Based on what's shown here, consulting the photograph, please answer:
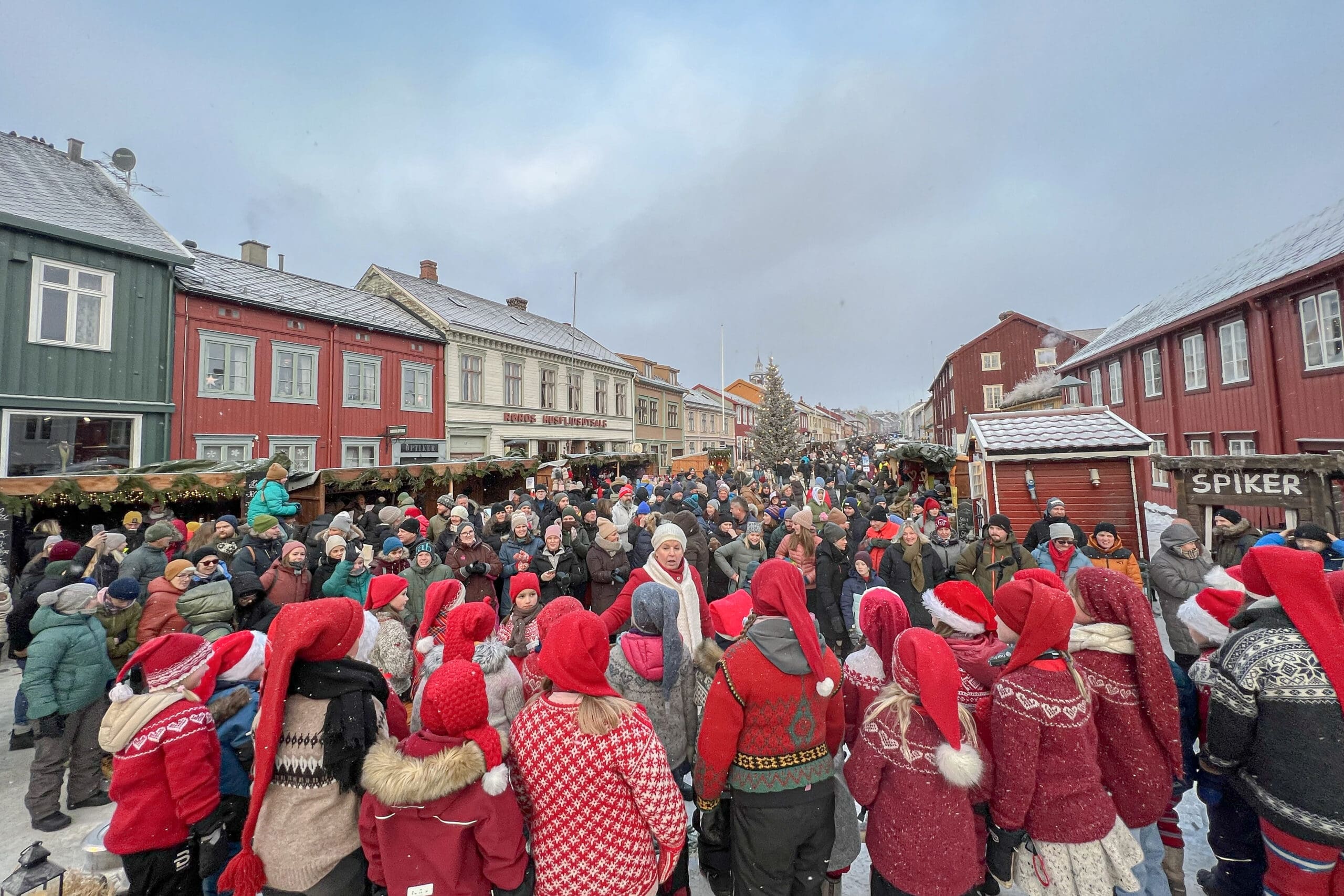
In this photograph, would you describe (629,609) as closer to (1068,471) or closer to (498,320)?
(1068,471)

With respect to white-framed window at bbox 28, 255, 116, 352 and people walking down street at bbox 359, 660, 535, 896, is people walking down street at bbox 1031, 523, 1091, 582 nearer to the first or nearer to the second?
people walking down street at bbox 359, 660, 535, 896

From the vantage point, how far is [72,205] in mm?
12992

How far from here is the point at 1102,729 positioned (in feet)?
8.59

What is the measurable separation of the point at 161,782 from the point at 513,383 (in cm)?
2253

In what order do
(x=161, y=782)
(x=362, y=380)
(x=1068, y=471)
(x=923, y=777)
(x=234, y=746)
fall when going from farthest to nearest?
(x=362, y=380) < (x=1068, y=471) < (x=234, y=746) < (x=161, y=782) < (x=923, y=777)

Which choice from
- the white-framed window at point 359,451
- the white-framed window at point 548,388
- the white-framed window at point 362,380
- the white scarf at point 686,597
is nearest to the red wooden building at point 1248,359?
the white scarf at point 686,597

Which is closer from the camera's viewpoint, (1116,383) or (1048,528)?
(1048,528)

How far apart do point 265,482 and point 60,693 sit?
434 cm

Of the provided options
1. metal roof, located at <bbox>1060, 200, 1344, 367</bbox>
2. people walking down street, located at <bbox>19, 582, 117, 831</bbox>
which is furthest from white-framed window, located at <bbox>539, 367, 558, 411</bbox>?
metal roof, located at <bbox>1060, 200, 1344, 367</bbox>

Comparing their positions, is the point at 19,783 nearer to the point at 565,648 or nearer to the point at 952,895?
the point at 565,648

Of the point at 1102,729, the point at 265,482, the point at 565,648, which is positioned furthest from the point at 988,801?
the point at 265,482

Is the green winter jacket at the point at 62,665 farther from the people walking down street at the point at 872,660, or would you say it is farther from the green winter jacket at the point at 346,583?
the people walking down street at the point at 872,660

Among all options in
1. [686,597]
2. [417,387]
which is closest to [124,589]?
[686,597]

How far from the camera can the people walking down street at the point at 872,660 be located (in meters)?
2.83
